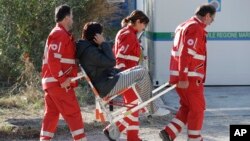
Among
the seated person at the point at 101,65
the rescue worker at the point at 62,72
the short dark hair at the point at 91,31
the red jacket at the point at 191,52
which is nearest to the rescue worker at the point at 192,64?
the red jacket at the point at 191,52

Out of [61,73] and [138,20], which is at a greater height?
[138,20]

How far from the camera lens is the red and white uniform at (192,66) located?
21.4 feet

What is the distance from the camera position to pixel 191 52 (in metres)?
6.53

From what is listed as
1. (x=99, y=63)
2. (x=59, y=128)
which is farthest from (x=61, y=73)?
(x=59, y=128)

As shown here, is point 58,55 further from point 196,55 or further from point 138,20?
point 196,55

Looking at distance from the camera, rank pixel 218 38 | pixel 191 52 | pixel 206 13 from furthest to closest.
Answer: pixel 218 38 → pixel 206 13 → pixel 191 52

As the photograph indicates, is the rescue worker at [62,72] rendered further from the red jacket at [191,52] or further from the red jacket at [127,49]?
the red jacket at [191,52]

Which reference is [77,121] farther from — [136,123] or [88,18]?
[88,18]

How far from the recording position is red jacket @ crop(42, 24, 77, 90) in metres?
6.18

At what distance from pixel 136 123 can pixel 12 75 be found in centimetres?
553

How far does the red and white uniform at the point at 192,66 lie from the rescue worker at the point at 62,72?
49.6 inches

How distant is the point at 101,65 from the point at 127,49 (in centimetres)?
87

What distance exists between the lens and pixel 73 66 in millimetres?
6363

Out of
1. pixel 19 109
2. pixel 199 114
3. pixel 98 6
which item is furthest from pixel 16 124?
pixel 98 6
